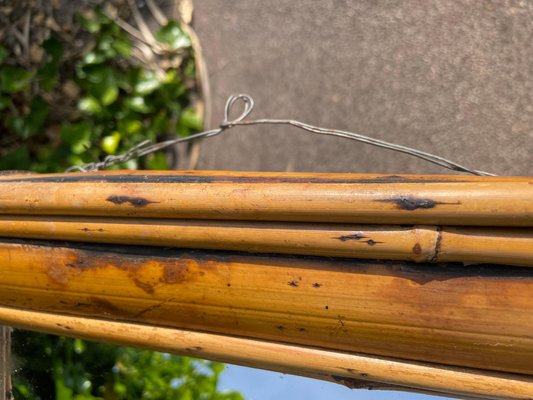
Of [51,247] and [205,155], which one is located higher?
[205,155]

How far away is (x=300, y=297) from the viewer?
572 millimetres

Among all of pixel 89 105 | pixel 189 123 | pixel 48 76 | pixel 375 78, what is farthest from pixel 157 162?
pixel 375 78

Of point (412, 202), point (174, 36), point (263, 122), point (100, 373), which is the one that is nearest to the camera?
point (412, 202)

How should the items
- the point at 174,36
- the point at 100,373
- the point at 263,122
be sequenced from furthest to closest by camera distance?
the point at 174,36 → the point at 100,373 → the point at 263,122

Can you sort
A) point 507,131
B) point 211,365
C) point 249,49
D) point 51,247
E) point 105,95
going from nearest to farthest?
point 51,247 → point 211,365 → point 507,131 → point 249,49 → point 105,95

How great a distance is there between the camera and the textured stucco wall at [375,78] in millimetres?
1182

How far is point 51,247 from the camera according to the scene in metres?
0.68

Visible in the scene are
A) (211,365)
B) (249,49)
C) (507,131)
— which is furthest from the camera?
(249,49)

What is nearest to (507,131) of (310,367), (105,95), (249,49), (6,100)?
(249,49)

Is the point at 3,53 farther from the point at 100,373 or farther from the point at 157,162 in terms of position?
the point at 100,373

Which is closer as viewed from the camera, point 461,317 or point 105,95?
point 461,317

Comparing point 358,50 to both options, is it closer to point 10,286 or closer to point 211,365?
point 211,365

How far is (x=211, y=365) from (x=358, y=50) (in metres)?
0.75

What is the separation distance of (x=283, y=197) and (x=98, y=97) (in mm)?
1229
